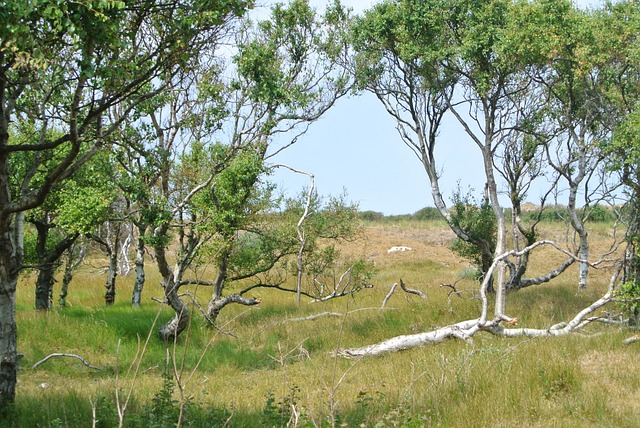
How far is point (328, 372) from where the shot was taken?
11633mm

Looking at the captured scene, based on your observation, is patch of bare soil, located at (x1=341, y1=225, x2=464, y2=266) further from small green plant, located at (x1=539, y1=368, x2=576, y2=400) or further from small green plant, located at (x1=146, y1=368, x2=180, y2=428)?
small green plant, located at (x1=146, y1=368, x2=180, y2=428)

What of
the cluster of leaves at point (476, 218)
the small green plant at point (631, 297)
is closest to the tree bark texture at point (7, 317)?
the small green plant at point (631, 297)

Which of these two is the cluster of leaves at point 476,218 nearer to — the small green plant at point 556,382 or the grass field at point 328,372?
the grass field at point 328,372

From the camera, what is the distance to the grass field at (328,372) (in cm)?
754

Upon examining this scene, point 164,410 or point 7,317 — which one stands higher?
point 7,317

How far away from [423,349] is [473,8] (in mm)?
10233

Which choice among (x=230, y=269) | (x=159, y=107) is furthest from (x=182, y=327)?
(x=159, y=107)

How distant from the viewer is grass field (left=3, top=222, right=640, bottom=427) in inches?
297

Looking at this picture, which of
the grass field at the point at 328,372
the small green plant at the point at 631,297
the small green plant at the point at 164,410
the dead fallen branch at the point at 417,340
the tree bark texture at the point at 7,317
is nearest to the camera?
the small green plant at the point at 164,410

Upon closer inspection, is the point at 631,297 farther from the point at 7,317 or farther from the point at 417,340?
the point at 7,317

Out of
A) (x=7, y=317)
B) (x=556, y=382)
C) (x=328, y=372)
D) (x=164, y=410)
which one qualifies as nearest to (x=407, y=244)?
(x=328, y=372)

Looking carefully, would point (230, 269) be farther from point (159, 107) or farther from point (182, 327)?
point (159, 107)

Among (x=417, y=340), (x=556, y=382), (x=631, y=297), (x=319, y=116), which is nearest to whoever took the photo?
(x=556, y=382)

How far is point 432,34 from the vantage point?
712 inches
